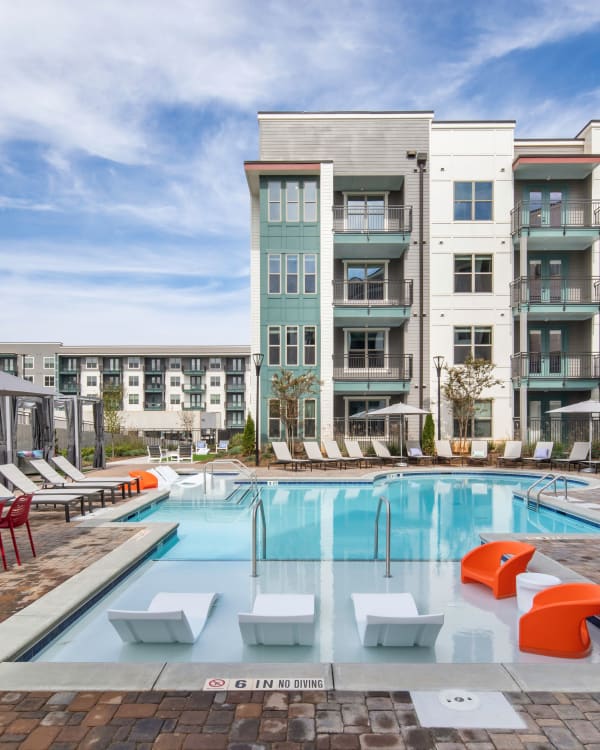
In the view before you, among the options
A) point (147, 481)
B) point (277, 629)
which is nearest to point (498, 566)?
point (277, 629)

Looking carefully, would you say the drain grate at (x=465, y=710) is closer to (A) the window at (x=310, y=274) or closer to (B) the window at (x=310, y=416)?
(B) the window at (x=310, y=416)

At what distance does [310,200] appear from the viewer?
2308cm

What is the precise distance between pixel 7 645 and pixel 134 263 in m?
43.5

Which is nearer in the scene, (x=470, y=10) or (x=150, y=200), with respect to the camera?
(x=470, y=10)

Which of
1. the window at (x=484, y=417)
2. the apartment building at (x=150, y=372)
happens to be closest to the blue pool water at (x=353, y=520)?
the window at (x=484, y=417)

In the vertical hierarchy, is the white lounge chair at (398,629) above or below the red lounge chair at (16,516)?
below

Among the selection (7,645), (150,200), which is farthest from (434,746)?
(150,200)

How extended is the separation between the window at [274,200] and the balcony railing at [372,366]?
655cm

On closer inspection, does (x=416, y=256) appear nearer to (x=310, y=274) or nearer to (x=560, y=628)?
(x=310, y=274)

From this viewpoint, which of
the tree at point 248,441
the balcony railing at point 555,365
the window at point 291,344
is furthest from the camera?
the window at point 291,344

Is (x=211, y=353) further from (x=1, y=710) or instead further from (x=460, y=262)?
(x=1, y=710)

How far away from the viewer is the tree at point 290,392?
2127cm

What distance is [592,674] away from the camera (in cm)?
378

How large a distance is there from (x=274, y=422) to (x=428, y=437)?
6386 millimetres
